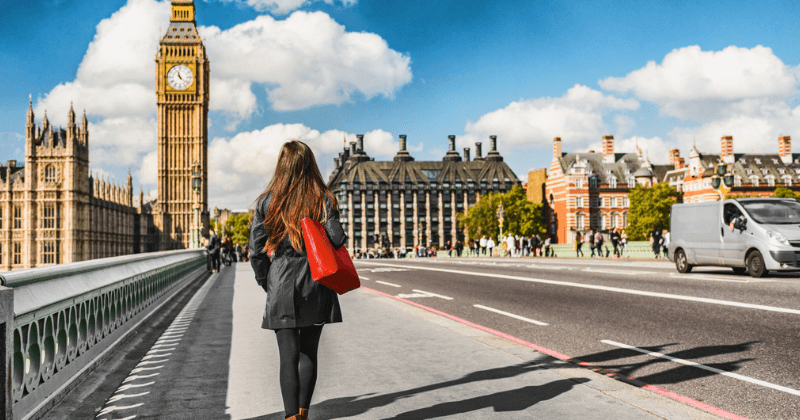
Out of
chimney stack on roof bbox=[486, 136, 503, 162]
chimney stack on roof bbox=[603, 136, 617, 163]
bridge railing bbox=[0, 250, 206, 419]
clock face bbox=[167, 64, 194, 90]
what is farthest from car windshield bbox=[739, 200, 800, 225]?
chimney stack on roof bbox=[486, 136, 503, 162]

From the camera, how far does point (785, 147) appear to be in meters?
95.7

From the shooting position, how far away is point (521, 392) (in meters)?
5.31

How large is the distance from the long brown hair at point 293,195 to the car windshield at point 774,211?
16.4 m

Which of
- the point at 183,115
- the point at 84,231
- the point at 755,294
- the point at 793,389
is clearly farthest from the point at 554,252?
the point at 183,115

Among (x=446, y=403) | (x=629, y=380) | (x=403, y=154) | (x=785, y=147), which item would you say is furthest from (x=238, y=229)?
(x=446, y=403)

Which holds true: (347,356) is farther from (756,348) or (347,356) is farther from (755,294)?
(755,294)

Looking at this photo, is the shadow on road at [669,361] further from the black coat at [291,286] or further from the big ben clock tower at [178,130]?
the big ben clock tower at [178,130]

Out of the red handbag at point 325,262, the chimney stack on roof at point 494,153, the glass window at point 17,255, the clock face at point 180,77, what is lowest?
the glass window at point 17,255

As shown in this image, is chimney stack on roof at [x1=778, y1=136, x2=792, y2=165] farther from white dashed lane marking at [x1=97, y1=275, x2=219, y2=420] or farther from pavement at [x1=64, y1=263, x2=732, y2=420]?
white dashed lane marking at [x1=97, y1=275, x2=219, y2=420]

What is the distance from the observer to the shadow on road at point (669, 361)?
19.9 feet

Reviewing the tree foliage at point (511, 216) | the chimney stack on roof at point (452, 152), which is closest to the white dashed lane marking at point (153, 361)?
the tree foliage at point (511, 216)

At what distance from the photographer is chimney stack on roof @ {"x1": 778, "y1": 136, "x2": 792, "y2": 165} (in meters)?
94.4

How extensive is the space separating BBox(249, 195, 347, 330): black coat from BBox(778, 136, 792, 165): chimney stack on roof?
349ft

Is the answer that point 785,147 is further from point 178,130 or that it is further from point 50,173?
point 50,173
